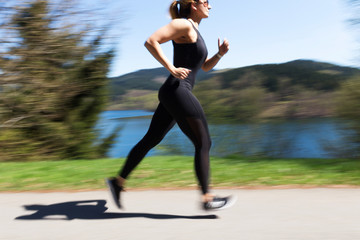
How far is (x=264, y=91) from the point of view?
472 inches

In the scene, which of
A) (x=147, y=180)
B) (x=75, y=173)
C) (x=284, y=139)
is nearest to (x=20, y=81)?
(x=75, y=173)

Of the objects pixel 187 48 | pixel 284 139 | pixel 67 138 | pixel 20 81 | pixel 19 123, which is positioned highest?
pixel 187 48

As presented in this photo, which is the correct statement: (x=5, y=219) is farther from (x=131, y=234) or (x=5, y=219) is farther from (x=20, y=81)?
(x=20, y=81)

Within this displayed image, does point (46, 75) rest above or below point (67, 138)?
above

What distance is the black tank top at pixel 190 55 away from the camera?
3033 millimetres

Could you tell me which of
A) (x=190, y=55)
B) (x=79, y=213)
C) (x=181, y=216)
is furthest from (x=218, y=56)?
(x=79, y=213)

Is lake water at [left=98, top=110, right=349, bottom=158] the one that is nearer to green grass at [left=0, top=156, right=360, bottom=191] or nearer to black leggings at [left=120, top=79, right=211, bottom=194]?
green grass at [left=0, top=156, right=360, bottom=191]

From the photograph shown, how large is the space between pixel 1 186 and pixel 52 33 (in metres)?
5.91

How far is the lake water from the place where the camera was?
9.80 metres

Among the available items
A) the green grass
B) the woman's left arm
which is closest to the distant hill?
the green grass

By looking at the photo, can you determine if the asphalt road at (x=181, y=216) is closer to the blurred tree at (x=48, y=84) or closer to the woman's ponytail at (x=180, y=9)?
the woman's ponytail at (x=180, y=9)

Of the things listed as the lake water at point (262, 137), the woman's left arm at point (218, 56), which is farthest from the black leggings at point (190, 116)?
the lake water at point (262, 137)

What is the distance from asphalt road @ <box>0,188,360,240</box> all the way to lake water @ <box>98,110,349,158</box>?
19.7 feet

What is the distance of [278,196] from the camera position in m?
3.47
